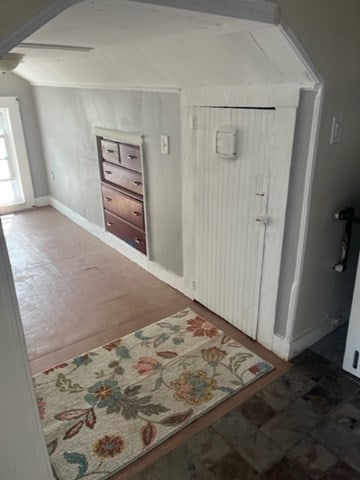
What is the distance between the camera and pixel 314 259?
84.0 inches

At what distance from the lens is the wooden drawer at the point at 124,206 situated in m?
3.25

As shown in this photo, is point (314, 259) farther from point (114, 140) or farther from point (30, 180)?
point (30, 180)

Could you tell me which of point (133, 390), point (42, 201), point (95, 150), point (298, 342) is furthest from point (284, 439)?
point (42, 201)

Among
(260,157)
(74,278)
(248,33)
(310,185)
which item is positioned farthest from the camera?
(74,278)

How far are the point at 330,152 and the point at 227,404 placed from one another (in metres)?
1.43

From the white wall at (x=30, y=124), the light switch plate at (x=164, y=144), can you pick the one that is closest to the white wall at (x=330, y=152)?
the light switch plate at (x=164, y=144)

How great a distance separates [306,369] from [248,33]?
1.82 metres

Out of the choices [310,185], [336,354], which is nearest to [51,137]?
[310,185]

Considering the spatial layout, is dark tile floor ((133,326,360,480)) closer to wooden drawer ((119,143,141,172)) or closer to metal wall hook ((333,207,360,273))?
metal wall hook ((333,207,360,273))

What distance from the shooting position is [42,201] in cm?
529

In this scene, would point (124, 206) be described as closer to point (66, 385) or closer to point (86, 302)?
point (86, 302)

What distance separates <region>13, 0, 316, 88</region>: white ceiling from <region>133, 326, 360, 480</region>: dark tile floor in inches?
63.7

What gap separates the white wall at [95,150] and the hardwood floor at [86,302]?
1.08 ft

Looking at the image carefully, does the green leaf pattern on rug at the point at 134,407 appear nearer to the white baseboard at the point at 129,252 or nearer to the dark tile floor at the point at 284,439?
the dark tile floor at the point at 284,439
